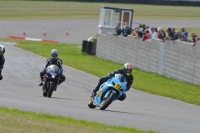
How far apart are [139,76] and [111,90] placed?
13.0 m

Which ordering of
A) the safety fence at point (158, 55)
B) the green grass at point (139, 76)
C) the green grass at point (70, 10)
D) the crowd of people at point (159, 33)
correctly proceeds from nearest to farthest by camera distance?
the green grass at point (139, 76) → the safety fence at point (158, 55) → the crowd of people at point (159, 33) → the green grass at point (70, 10)

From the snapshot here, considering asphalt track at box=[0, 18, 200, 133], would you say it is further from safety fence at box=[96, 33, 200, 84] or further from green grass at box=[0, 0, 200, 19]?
green grass at box=[0, 0, 200, 19]

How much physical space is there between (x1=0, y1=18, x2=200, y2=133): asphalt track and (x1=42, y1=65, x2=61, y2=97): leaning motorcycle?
0.28 metres

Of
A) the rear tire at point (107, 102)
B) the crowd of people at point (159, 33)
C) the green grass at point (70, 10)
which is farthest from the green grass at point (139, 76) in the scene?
the green grass at point (70, 10)

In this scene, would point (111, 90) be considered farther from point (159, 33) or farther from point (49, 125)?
point (159, 33)

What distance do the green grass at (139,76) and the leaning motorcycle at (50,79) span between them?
419 centimetres

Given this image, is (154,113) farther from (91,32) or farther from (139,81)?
(91,32)

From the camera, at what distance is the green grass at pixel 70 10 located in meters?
68.1

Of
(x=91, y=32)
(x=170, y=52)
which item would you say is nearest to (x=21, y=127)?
(x=170, y=52)

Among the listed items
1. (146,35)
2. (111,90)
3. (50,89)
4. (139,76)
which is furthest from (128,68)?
(146,35)

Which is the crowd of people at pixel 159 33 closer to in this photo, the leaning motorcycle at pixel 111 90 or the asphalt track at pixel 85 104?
the asphalt track at pixel 85 104

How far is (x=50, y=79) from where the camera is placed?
65.8 ft

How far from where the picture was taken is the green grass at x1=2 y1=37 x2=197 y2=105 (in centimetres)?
2344

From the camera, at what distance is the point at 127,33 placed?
3584cm
